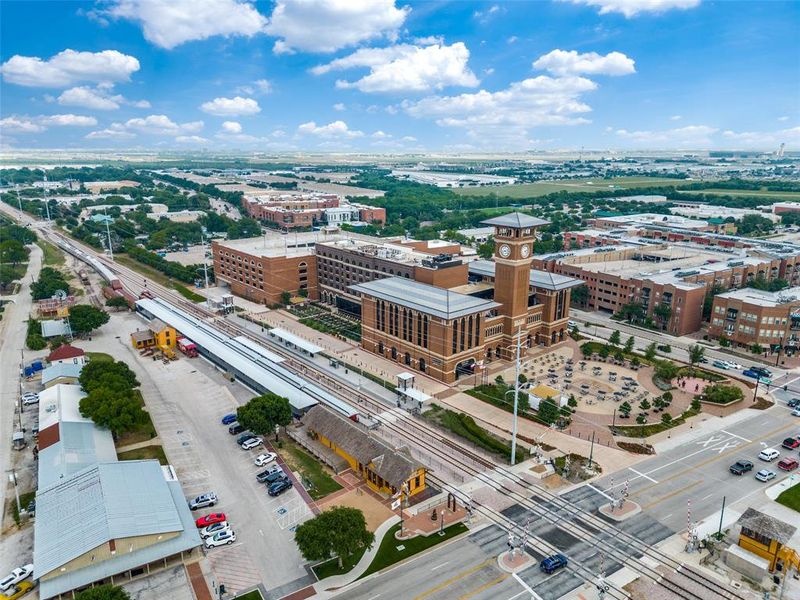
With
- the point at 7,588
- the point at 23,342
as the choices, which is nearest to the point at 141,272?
the point at 23,342

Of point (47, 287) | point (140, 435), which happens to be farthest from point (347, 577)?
point (47, 287)

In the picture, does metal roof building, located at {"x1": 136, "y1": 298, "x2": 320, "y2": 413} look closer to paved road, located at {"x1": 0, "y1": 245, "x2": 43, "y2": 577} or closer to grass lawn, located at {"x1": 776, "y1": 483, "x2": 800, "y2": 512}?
paved road, located at {"x1": 0, "y1": 245, "x2": 43, "y2": 577}

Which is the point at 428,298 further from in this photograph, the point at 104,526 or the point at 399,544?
the point at 104,526

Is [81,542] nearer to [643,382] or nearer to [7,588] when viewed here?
[7,588]

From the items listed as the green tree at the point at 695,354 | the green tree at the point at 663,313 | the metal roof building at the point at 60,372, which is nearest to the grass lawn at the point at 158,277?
the metal roof building at the point at 60,372

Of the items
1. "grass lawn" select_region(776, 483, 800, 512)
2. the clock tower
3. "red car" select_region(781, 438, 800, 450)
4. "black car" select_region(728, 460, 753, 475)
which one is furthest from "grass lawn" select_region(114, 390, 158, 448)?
"red car" select_region(781, 438, 800, 450)
